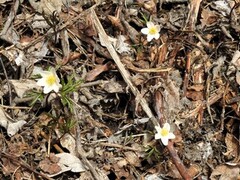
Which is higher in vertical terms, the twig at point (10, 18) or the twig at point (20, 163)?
the twig at point (10, 18)

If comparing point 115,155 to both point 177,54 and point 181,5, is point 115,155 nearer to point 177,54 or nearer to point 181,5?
point 177,54

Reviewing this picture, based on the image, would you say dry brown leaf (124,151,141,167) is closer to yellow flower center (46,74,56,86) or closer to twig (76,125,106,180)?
twig (76,125,106,180)

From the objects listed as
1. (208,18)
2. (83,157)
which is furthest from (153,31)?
(83,157)

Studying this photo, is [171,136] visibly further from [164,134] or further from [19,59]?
[19,59]

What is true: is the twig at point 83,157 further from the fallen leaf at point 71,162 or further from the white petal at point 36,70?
the white petal at point 36,70

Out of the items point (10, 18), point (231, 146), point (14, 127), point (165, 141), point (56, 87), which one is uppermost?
point (10, 18)

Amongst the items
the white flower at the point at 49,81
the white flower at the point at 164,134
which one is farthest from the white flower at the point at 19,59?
the white flower at the point at 164,134
